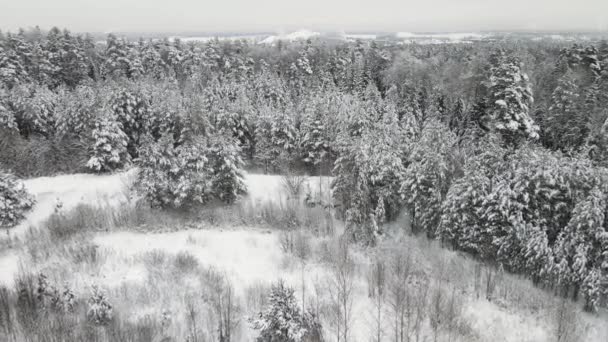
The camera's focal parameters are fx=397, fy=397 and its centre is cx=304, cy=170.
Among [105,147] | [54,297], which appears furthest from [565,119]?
[54,297]

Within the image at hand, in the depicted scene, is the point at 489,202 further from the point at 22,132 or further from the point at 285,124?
the point at 22,132

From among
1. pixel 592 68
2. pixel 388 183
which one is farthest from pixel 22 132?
pixel 592 68

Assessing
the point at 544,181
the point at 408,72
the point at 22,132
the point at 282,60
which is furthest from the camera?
the point at 282,60

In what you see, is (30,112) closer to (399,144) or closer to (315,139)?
(315,139)

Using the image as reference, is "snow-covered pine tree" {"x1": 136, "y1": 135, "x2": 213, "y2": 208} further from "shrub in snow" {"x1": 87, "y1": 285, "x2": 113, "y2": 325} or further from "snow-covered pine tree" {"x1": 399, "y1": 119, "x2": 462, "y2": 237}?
"snow-covered pine tree" {"x1": 399, "y1": 119, "x2": 462, "y2": 237}

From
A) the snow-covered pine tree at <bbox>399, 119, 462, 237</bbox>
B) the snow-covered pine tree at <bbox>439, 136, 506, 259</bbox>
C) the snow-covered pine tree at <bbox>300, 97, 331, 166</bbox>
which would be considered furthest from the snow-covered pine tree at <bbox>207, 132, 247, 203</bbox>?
the snow-covered pine tree at <bbox>439, 136, 506, 259</bbox>

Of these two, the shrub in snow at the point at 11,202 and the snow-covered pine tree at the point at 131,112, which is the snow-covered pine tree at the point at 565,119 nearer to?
the snow-covered pine tree at the point at 131,112

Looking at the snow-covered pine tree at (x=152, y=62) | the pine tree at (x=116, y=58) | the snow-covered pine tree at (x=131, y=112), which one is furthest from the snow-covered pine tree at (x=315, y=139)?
the pine tree at (x=116, y=58)
